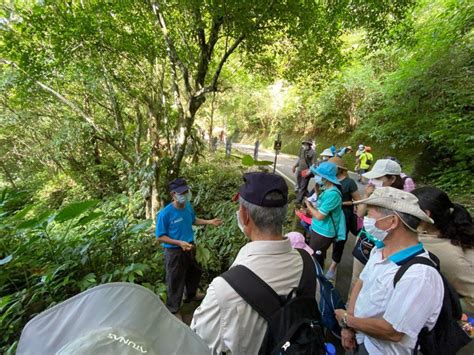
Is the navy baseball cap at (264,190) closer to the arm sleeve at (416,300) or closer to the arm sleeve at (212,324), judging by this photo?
the arm sleeve at (212,324)

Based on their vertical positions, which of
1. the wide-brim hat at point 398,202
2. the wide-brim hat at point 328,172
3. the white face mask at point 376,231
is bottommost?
the white face mask at point 376,231

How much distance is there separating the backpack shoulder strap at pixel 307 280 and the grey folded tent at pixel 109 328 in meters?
0.58

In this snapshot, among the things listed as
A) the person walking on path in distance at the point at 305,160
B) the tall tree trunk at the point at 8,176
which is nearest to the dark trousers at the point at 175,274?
the person walking on path in distance at the point at 305,160

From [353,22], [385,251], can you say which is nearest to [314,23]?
[353,22]

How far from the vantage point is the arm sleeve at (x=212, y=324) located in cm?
100

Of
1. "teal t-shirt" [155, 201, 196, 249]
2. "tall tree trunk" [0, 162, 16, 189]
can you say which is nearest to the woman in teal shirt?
"teal t-shirt" [155, 201, 196, 249]

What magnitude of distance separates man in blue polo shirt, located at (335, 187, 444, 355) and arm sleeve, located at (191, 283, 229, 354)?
3.03 feet

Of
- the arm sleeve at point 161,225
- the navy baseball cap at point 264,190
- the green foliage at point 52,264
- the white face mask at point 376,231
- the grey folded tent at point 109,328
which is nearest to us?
the grey folded tent at point 109,328

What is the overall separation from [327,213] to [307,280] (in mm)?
1899

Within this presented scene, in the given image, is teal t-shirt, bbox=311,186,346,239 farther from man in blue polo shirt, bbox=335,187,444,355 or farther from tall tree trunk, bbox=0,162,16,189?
tall tree trunk, bbox=0,162,16,189

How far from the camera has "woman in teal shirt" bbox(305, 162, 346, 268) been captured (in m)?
2.88

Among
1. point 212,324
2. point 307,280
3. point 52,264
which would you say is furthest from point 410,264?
point 52,264

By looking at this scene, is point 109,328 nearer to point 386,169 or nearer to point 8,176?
point 386,169

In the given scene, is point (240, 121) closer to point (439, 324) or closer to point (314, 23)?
point (314, 23)
